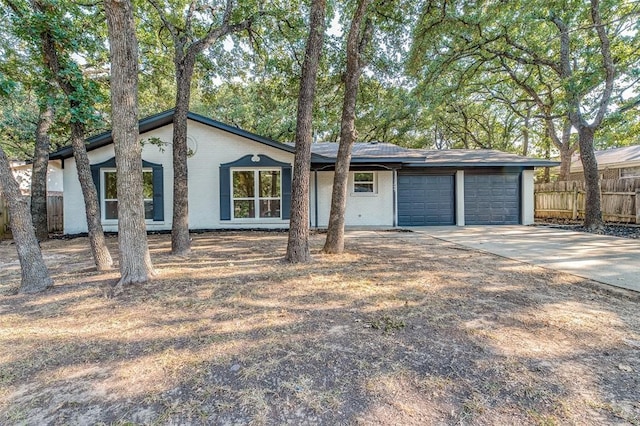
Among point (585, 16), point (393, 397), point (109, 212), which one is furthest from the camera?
point (109, 212)

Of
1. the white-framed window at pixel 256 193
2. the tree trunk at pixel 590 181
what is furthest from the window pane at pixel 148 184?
the tree trunk at pixel 590 181

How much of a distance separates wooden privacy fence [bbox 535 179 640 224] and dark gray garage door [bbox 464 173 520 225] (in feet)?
10.2

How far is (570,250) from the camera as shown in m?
6.75

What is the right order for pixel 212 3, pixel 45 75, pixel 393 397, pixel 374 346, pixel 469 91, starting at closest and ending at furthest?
pixel 393 397 → pixel 374 346 → pixel 45 75 → pixel 212 3 → pixel 469 91

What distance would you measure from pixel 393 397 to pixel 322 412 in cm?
46

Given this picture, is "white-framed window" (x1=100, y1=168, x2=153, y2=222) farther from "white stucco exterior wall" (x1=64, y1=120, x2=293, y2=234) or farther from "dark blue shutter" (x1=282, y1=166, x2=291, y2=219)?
"dark blue shutter" (x1=282, y1=166, x2=291, y2=219)

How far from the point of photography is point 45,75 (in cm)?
536

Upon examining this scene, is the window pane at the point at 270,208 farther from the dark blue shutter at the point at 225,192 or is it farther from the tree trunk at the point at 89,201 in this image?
the tree trunk at the point at 89,201

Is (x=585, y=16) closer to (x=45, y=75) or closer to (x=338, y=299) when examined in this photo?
(x=338, y=299)

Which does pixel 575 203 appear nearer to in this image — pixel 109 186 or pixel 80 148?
pixel 80 148

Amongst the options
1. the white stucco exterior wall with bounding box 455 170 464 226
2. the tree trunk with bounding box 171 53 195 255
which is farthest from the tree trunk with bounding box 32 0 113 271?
the white stucco exterior wall with bounding box 455 170 464 226

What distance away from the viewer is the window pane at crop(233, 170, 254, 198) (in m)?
11.1

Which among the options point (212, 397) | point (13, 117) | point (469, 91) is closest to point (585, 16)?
point (469, 91)

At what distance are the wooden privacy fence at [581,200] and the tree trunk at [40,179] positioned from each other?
18.5 m
